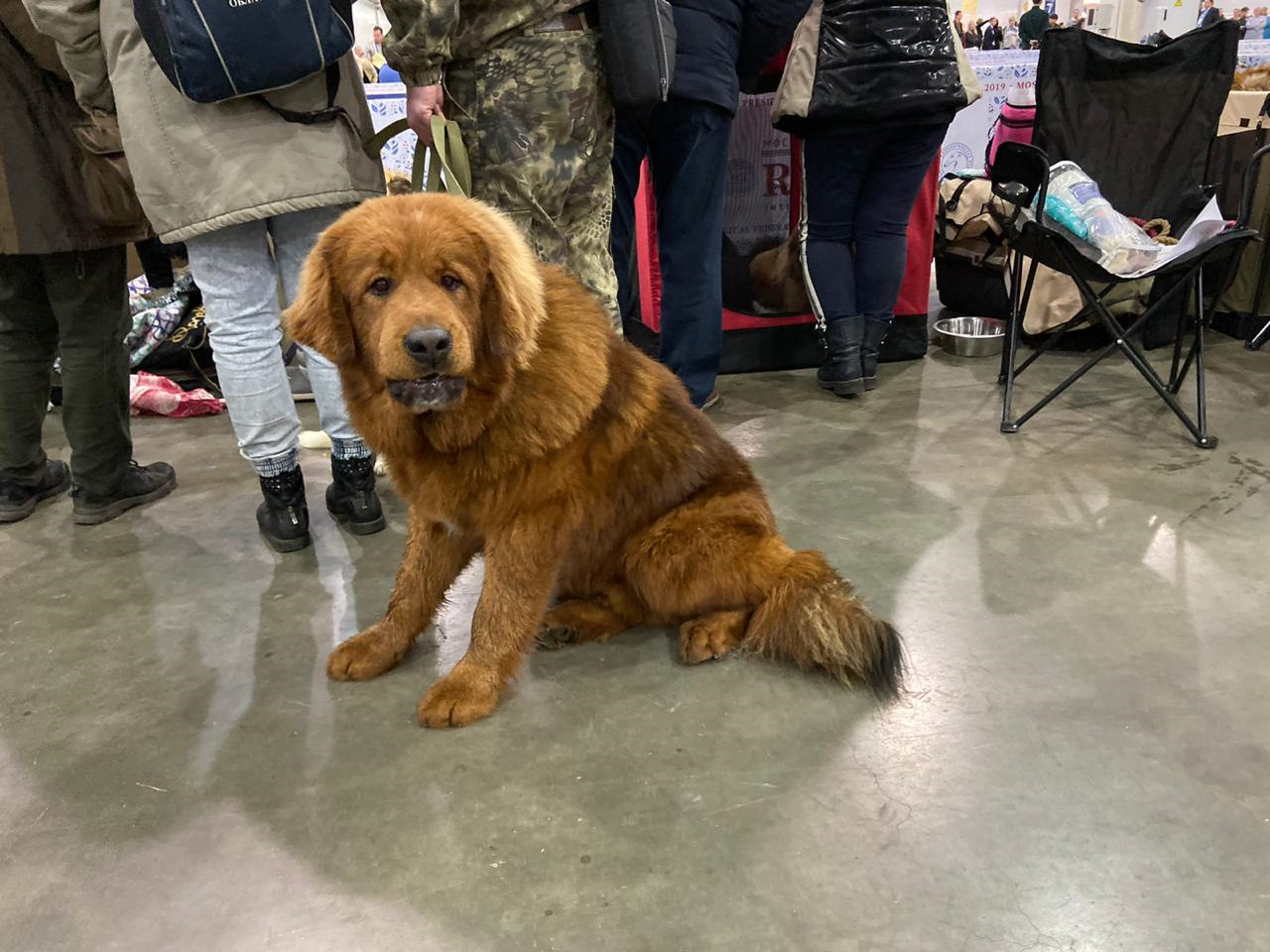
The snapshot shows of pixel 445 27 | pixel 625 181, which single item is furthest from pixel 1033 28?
pixel 445 27

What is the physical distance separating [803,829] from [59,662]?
1826 millimetres

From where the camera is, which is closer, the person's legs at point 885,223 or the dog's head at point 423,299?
the dog's head at point 423,299

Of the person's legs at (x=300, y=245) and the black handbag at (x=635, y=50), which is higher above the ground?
the black handbag at (x=635, y=50)

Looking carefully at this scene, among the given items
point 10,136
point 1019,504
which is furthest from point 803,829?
point 10,136

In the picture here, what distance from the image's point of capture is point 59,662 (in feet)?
6.84

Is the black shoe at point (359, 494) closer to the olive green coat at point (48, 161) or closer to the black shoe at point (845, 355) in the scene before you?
the olive green coat at point (48, 161)

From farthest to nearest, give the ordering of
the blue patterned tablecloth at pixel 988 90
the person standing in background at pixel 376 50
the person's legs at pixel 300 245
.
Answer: the blue patterned tablecloth at pixel 988 90, the person standing in background at pixel 376 50, the person's legs at pixel 300 245

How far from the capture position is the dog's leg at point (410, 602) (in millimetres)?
1925

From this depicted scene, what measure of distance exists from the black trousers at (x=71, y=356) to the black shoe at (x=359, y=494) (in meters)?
0.82

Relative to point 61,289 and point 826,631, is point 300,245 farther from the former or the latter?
point 826,631

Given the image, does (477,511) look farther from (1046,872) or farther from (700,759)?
(1046,872)

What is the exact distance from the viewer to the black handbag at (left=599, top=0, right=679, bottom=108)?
218 centimetres

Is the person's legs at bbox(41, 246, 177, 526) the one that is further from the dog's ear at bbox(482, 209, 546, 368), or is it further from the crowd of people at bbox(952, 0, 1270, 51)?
the crowd of people at bbox(952, 0, 1270, 51)

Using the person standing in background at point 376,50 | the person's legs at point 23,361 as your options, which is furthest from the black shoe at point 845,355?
the person standing in background at point 376,50
